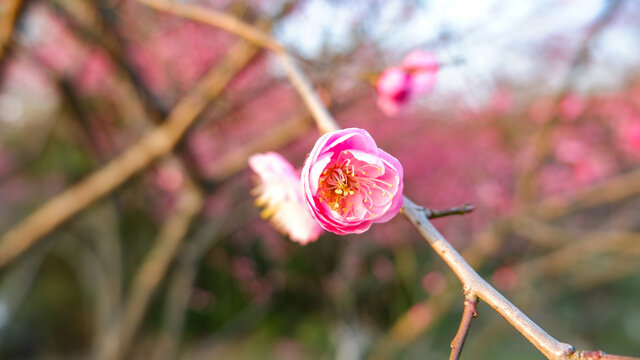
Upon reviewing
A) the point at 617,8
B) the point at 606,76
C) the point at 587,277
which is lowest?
the point at 587,277

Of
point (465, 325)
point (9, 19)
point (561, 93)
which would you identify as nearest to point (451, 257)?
point (465, 325)

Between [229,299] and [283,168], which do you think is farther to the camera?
[229,299]

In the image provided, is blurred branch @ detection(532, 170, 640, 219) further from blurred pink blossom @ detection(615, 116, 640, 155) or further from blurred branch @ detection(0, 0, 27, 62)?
blurred branch @ detection(0, 0, 27, 62)

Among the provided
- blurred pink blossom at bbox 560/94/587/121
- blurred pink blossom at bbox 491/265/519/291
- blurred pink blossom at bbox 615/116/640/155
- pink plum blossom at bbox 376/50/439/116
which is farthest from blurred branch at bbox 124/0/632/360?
blurred pink blossom at bbox 491/265/519/291

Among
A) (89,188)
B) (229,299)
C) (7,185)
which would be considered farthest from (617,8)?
(7,185)

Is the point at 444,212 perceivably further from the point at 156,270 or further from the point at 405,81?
the point at 156,270

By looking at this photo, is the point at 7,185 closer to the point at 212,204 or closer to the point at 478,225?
the point at 212,204
